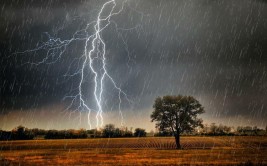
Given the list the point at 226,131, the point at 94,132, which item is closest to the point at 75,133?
the point at 94,132

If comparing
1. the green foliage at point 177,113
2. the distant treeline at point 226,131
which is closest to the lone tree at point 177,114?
the green foliage at point 177,113

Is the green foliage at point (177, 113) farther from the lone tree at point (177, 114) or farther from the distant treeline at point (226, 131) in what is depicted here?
the distant treeline at point (226, 131)

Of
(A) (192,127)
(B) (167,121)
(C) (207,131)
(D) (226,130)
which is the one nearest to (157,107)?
(B) (167,121)

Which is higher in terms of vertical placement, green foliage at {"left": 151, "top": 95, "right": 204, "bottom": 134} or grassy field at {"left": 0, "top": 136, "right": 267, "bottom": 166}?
green foliage at {"left": 151, "top": 95, "right": 204, "bottom": 134}

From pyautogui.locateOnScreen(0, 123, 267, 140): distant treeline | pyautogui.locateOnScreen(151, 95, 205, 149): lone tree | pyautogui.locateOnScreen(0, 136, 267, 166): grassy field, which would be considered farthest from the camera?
pyautogui.locateOnScreen(0, 123, 267, 140): distant treeline

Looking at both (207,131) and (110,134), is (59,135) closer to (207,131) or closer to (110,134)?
(110,134)

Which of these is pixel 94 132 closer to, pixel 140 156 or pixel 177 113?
pixel 177 113

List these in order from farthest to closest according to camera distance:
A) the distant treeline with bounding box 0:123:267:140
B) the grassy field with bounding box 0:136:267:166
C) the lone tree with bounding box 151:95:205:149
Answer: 1. the distant treeline with bounding box 0:123:267:140
2. the lone tree with bounding box 151:95:205:149
3. the grassy field with bounding box 0:136:267:166

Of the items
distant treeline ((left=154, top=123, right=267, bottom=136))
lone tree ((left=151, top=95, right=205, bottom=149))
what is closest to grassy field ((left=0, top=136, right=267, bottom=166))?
lone tree ((left=151, top=95, right=205, bottom=149))

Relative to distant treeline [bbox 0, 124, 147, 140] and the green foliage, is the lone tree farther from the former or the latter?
distant treeline [bbox 0, 124, 147, 140]

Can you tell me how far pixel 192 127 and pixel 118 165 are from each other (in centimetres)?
2834

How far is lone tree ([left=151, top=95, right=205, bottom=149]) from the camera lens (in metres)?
49.4

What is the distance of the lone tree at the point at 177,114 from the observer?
4941 cm

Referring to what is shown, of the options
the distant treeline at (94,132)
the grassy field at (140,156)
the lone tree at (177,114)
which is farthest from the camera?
the distant treeline at (94,132)
